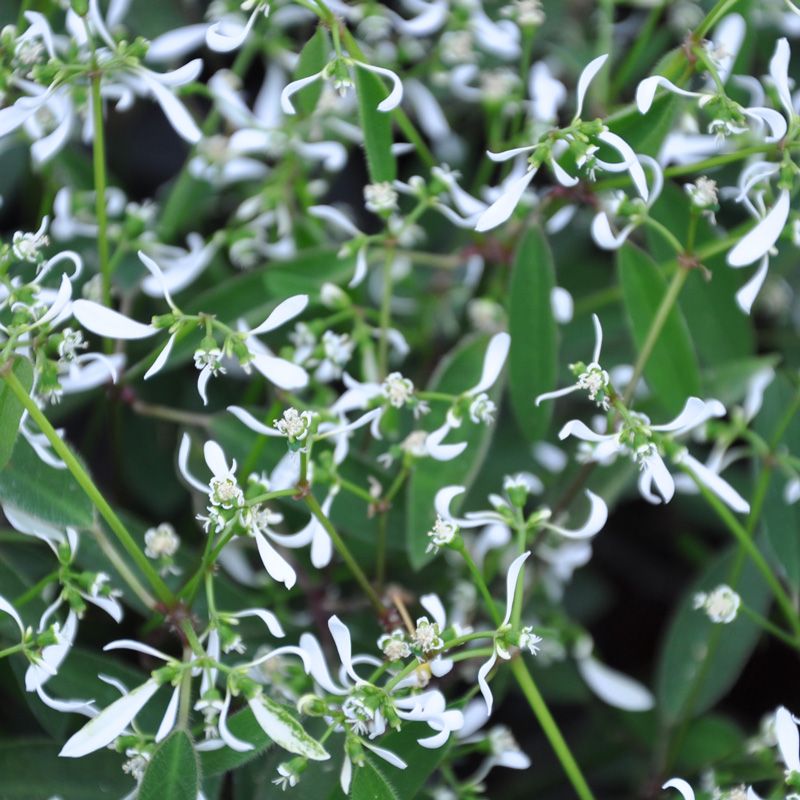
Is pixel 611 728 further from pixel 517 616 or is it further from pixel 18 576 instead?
pixel 18 576

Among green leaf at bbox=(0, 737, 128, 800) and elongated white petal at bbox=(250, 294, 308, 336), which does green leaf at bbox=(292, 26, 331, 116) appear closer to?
elongated white petal at bbox=(250, 294, 308, 336)

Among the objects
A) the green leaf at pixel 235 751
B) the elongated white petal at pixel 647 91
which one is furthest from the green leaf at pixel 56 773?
the elongated white petal at pixel 647 91

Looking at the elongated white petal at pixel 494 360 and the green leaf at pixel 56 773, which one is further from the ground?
the elongated white petal at pixel 494 360

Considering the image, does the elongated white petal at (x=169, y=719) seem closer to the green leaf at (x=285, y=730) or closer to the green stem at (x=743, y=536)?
the green leaf at (x=285, y=730)

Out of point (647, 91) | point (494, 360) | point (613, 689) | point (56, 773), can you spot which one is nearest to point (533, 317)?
point (494, 360)

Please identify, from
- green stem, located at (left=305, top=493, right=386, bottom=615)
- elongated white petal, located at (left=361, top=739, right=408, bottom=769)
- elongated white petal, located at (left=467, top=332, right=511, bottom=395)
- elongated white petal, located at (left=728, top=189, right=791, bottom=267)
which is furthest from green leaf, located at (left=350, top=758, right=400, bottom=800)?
elongated white petal, located at (left=728, top=189, right=791, bottom=267)

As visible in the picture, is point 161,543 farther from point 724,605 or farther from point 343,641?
point 724,605
